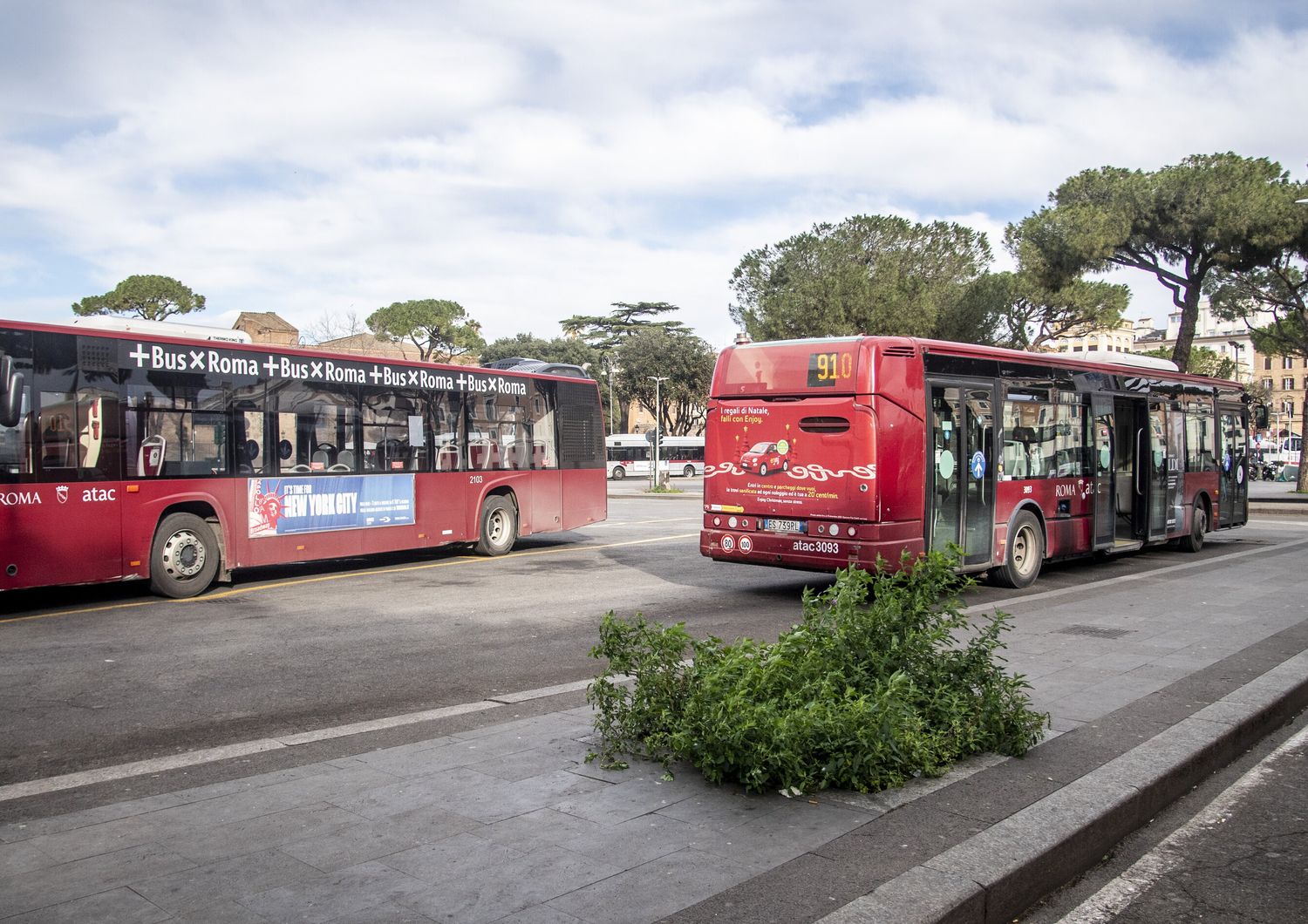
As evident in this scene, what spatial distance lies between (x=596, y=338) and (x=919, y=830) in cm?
8753

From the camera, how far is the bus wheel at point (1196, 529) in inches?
687

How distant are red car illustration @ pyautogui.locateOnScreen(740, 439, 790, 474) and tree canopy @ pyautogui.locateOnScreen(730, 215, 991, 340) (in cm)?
3095

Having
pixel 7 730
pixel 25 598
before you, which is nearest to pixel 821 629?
pixel 7 730

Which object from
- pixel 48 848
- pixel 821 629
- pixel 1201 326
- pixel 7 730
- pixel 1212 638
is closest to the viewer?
pixel 48 848

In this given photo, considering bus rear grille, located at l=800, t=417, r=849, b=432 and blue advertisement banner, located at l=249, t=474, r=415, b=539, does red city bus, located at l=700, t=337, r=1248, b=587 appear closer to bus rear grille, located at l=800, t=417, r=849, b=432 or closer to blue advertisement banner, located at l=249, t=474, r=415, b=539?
bus rear grille, located at l=800, t=417, r=849, b=432

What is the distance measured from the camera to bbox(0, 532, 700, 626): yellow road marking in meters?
10.9

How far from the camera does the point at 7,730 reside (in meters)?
6.16

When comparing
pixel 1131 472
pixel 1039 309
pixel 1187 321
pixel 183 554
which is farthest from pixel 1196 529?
pixel 1039 309

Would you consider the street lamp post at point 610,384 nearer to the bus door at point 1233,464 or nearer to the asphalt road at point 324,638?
the bus door at point 1233,464

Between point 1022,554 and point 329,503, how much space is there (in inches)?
354

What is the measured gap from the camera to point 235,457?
41.0ft

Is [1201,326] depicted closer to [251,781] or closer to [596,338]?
[596,338]

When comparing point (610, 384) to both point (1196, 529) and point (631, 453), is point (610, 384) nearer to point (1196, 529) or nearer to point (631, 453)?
point (631, 453)

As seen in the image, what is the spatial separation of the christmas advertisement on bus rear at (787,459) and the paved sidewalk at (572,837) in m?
5.00
